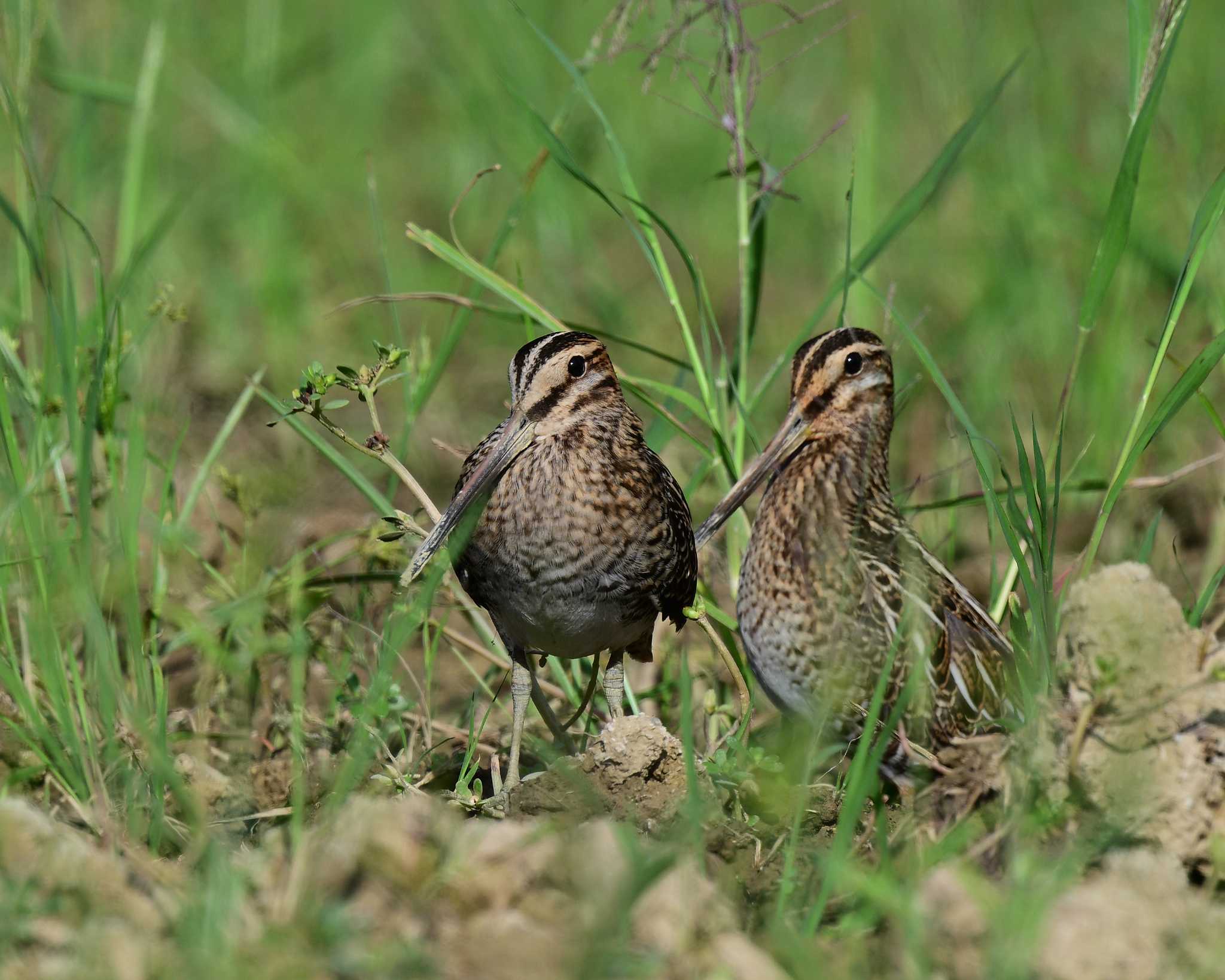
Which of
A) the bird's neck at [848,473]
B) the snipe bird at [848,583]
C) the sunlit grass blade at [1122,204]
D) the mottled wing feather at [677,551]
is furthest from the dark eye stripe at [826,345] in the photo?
the sunlit grass blade at [1122,204]

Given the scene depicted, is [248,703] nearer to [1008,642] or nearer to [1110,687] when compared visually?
[1008,642]

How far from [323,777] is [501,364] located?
3.42 metres

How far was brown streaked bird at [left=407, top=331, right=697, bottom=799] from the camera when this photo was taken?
3.55 metres

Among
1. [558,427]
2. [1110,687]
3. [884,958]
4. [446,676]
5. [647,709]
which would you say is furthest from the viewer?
[446,676]

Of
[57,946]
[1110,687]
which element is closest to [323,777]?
[57,946]

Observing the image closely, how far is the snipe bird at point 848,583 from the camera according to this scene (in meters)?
3.50

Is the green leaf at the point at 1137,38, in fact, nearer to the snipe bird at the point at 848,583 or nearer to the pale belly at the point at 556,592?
the snipe bird at the point at 848,583

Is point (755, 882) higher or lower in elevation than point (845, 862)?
lower

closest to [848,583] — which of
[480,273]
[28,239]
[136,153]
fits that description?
[480,273]

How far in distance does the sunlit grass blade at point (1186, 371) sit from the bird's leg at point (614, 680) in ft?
3.61

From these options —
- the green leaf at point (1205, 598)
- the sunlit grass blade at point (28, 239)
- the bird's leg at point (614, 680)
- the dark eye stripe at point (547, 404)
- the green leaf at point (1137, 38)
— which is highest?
the green leaf at point (1137, 38)

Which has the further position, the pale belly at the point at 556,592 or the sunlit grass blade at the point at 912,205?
the sunlit grass blade at the point at 912,205

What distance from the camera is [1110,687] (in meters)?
2.76

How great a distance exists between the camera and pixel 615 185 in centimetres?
702
